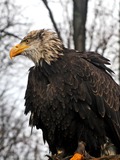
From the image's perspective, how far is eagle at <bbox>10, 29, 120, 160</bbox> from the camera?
764 centimetres

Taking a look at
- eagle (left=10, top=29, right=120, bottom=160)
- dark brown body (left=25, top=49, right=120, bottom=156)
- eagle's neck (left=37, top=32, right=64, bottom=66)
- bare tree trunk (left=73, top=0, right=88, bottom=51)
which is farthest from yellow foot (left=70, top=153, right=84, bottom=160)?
bare tree trunk (left=73, top=0, right=88, bottom=51)

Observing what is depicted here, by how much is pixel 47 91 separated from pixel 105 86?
2.92ft

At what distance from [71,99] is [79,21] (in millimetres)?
5969

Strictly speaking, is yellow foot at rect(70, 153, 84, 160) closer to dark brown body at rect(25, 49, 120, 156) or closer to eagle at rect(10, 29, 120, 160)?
eagle at rect(10, 29, 120, 160)

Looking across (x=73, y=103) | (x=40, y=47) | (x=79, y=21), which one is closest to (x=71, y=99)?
(x=73, y=103)

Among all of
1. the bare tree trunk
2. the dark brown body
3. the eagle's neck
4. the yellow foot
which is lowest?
the yellow foot

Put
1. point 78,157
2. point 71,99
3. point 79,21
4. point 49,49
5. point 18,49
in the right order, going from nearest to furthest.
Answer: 1. point 78,157
2. point 71,99
3. point 49,49
4. point 18,49
5. point 79,21

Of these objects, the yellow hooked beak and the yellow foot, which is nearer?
the yellow foot

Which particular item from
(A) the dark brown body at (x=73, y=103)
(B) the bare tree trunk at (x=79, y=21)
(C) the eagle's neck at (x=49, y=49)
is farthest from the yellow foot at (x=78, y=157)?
(B) the bare tree trunk at (x=79, y=21)

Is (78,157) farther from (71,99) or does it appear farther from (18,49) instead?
(18,49)

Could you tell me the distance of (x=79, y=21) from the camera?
1330cm

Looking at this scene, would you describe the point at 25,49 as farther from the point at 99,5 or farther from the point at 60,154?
the point at 99,5

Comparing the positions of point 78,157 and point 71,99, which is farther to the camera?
point 71,99

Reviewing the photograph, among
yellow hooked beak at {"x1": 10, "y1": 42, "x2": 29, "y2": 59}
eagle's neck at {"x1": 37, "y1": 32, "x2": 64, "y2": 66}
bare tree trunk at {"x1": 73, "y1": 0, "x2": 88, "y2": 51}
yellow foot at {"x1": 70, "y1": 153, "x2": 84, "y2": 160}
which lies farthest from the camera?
bare tree trunk at {"x1": 73, "y1": 0, "x2": 88, "y2": 51}
